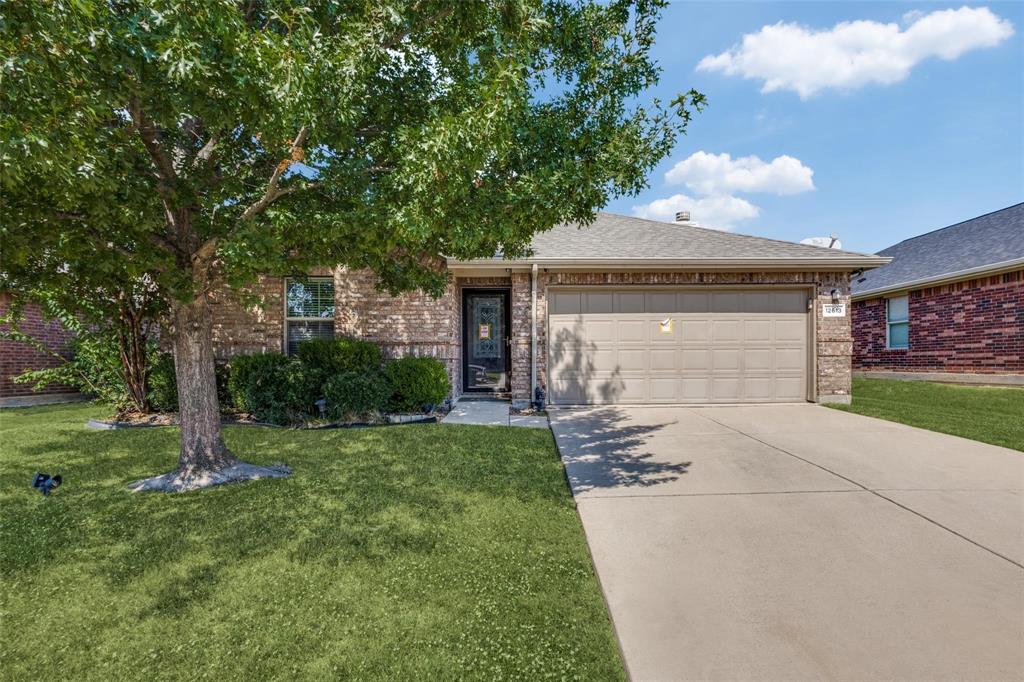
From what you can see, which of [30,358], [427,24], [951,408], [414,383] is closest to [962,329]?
[951,408]

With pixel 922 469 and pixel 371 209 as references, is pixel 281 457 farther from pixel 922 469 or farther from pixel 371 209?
pixel 922 469

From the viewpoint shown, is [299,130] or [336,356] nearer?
[299,130]

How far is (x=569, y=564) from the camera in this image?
2697 mm

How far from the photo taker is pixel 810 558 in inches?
108

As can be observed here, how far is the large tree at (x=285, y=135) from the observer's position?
268 cm

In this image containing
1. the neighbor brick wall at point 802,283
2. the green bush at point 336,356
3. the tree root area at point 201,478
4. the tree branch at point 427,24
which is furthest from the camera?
the neighbor brick wall at point 802,283

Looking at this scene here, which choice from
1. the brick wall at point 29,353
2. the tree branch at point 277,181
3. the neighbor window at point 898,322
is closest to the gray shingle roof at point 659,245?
the tree branch at point 277,181

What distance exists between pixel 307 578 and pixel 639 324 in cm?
747

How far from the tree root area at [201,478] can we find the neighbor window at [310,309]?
169 inches

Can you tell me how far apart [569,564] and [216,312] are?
8553 millimetres

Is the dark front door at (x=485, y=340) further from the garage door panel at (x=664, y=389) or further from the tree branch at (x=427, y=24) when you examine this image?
the tree branch at (x=427, y=24)

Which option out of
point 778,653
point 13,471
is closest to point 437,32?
point 778,653

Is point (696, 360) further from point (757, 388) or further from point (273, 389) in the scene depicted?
point (273, 389)

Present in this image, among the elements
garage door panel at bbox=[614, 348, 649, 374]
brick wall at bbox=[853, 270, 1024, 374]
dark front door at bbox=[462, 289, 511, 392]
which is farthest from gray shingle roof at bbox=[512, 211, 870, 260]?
brick wall at bbox=[853, 270, 1024, 374]
